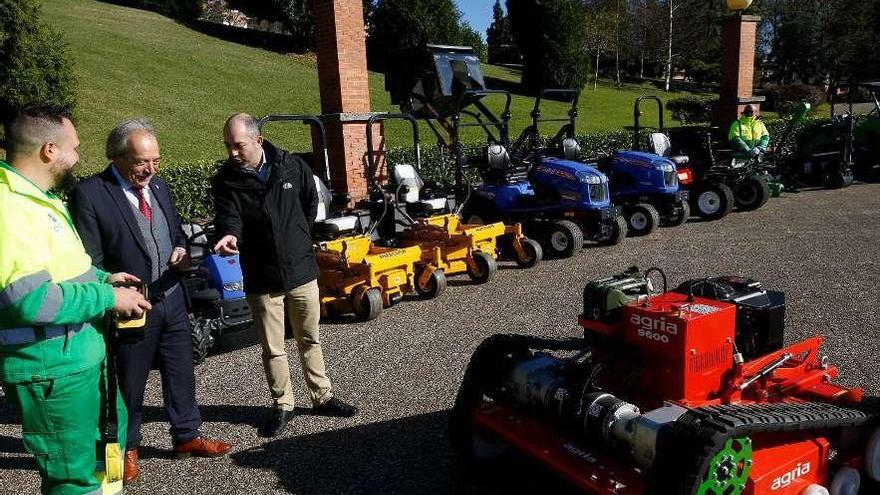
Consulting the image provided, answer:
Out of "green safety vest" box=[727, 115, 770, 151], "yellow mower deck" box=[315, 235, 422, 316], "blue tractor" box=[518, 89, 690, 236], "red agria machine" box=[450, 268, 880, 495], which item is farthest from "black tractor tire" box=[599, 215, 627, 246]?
"red agria machine" box=[450, 268, 880, 495]

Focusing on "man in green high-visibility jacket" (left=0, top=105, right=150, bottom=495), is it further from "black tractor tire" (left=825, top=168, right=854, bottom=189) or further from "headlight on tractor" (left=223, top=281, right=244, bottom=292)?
"black tractor tire" (left=825, top=168, right=854, bottom=189)

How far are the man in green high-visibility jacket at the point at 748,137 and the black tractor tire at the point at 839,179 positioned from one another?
126 inches

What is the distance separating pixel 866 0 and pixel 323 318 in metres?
46.4

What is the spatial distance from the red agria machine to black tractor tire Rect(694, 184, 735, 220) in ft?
24.5

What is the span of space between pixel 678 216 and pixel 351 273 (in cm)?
580

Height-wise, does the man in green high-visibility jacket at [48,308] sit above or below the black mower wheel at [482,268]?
above

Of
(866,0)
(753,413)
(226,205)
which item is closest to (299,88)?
Answer: (226,205)

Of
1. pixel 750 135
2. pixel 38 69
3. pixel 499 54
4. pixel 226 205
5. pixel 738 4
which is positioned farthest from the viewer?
pixel 499 54

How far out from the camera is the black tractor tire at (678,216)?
10064mm

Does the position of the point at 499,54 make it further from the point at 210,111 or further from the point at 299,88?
the point at 210,111

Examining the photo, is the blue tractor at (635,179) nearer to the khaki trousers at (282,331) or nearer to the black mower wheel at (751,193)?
the black mower wheel at (751,193)

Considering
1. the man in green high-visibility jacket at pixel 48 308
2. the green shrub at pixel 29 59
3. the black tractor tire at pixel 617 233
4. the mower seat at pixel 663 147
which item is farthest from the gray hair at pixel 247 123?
the green shrub at pixel 29 59

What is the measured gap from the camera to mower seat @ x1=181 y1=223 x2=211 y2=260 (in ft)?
19.1

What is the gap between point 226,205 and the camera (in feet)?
12.4
